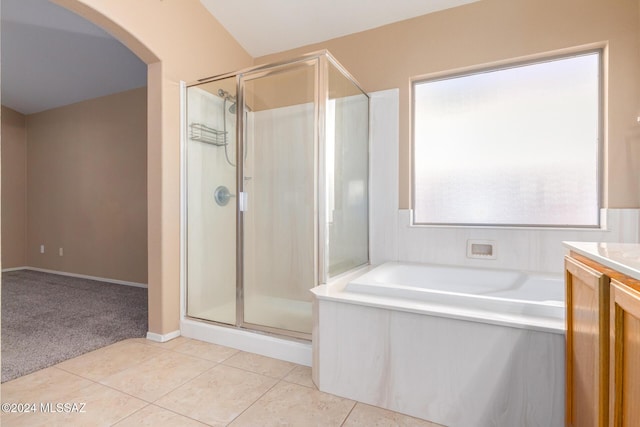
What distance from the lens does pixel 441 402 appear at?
4.76ft

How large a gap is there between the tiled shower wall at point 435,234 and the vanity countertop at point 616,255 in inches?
44.8

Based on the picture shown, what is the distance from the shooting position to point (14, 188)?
5.11 meters

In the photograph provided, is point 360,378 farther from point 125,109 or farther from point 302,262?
point 125,109

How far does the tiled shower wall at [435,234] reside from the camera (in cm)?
204

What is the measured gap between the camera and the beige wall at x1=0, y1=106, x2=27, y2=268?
4.98 m

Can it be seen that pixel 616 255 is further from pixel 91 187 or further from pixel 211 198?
pixel 91 187

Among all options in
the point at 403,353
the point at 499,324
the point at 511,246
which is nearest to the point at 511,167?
the point at 511,246

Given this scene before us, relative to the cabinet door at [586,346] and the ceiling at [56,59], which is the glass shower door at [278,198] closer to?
the cabinet door at [586,346]

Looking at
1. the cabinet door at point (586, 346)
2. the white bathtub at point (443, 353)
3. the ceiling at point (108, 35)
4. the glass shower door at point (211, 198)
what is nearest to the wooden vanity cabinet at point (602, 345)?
the cabinet door at point (586, 346)

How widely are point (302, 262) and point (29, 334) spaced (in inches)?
84.0

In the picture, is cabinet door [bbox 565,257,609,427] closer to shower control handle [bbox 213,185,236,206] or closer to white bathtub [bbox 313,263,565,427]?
white bathtub [bbox 313,263,565,427]

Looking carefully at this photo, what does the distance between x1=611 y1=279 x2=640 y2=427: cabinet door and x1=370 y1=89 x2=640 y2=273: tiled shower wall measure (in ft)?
5.19

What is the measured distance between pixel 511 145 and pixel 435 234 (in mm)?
826

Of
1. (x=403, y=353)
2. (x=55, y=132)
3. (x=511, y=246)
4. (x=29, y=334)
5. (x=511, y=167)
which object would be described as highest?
(x=55, y=132)
